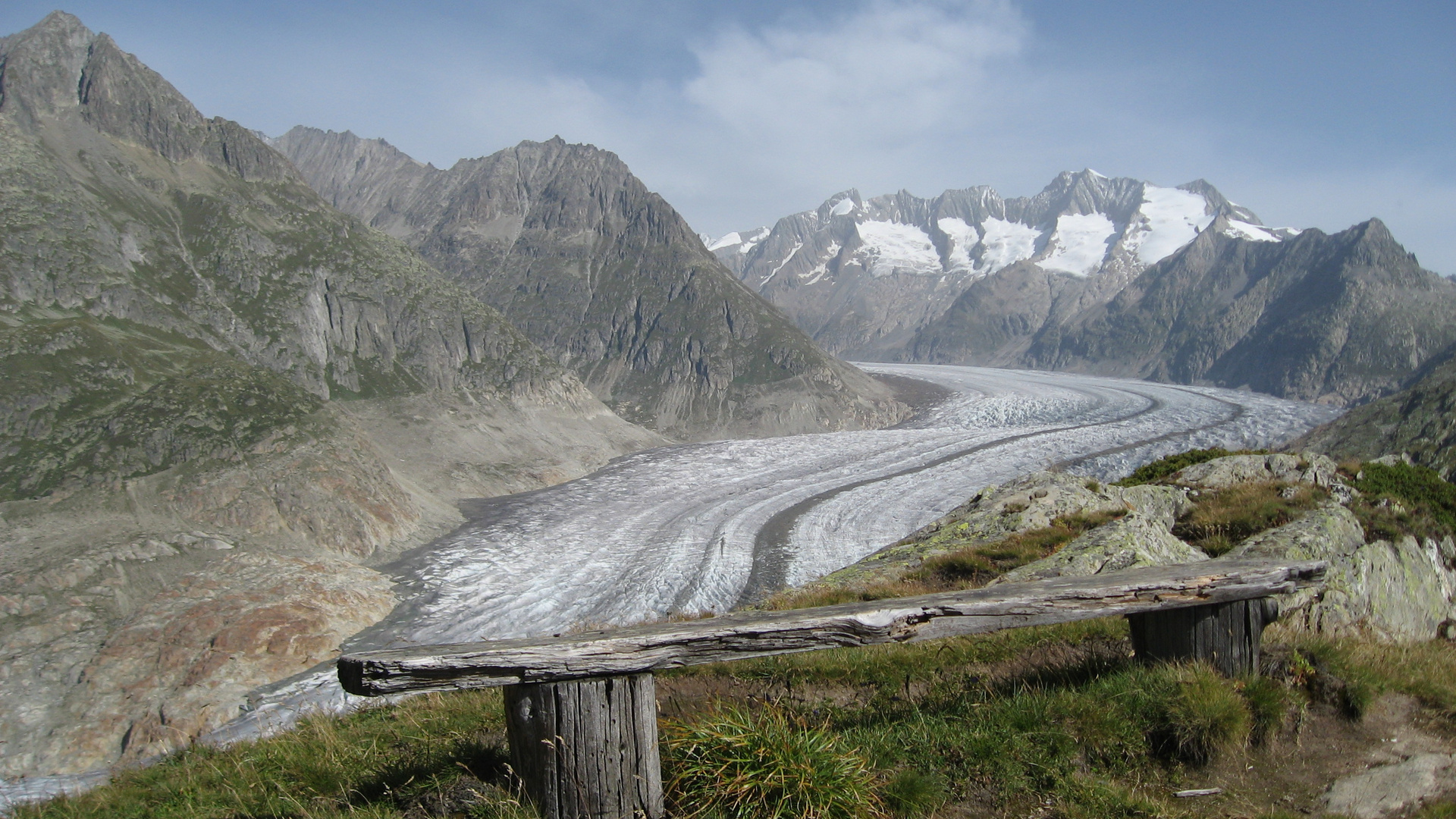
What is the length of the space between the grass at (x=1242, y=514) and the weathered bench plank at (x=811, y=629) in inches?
231

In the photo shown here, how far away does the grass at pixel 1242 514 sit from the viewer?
38.7 feet

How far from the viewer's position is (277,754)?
6660 mm

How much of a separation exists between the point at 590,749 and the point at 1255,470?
17.7m

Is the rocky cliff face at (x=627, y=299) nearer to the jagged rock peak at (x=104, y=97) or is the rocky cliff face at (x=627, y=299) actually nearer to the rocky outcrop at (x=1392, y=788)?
the jagged rock peak at (x=104, y=97)

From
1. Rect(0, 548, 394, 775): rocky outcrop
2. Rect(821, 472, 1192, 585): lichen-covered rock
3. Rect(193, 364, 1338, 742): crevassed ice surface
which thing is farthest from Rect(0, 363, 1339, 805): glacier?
Rect(821, 472, 1192, 585): lichen-covered rock

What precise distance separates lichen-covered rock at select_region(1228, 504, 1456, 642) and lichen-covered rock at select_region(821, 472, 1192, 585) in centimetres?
320

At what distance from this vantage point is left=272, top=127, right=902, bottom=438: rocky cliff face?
447ft

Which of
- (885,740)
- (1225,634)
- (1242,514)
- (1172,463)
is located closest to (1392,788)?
(1225,634)

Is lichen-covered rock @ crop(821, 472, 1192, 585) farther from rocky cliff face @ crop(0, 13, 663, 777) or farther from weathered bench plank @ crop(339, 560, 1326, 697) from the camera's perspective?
rocky cliff face @ crop(0, 13, 663, 777)

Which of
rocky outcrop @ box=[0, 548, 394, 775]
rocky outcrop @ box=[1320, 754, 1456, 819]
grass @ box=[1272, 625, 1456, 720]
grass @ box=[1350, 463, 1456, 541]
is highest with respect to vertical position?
grass @ box=[1350, 463, 1456, 541]

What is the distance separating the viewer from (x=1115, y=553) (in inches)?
431

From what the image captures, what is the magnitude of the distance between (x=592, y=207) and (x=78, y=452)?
431 ft

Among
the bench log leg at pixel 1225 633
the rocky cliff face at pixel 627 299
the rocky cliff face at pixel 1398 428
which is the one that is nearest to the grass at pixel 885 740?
the bench log leg at pixel 1225 633

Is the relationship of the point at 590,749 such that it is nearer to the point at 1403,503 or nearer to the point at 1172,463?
the point at 1403,503
